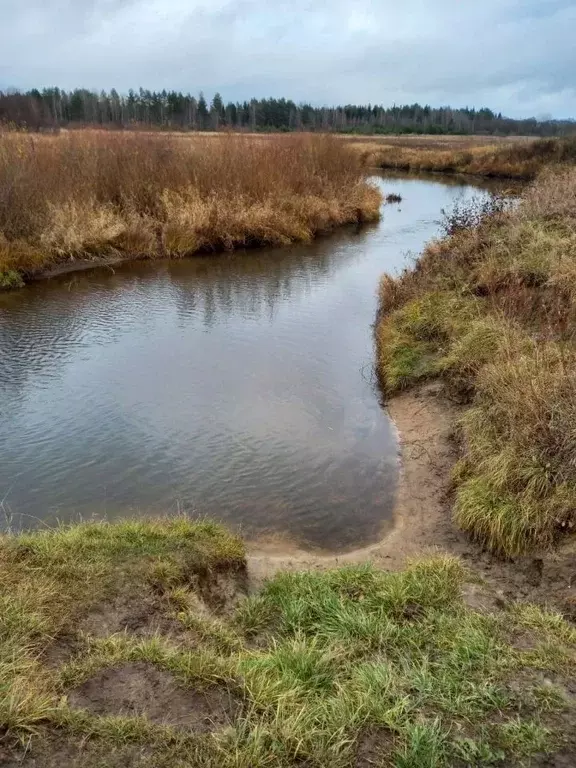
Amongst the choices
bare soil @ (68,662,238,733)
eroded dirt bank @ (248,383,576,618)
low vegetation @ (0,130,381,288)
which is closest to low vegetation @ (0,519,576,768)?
bare soil @ (68,662,238,733)


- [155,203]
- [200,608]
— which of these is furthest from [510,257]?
[155,203]

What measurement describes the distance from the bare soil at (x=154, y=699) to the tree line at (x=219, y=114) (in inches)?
971

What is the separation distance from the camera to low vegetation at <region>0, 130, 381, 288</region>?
1503 cm

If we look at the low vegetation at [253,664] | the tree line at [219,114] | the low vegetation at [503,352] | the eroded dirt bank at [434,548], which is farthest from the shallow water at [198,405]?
the tree line at [219,114]

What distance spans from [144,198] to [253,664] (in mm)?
16272

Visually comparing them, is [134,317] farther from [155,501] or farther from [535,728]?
[535,728]

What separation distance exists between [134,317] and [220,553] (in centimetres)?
839

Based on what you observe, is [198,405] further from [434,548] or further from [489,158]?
[489,158]

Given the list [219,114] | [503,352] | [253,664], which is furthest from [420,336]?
[219,114]

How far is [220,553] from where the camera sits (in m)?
4.96

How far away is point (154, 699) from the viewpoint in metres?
3.23

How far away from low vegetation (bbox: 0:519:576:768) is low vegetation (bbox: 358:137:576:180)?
3552 centimetres

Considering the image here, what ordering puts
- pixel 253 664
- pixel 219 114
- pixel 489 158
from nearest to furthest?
pixel 253 664 → pixel 489 158 → pixel 219 114

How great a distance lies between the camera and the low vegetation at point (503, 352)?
548 cm
